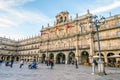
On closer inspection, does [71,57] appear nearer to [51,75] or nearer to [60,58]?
[60,58]

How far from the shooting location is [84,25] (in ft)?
141

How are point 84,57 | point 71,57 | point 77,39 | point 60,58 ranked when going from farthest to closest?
point 60,58, point 71,57, point 84,57, point 77,39

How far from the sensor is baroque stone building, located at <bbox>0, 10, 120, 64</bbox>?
36594 millimetres

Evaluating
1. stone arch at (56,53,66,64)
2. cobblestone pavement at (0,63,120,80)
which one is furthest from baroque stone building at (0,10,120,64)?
cobblestone pavement at (0,63,120,80)

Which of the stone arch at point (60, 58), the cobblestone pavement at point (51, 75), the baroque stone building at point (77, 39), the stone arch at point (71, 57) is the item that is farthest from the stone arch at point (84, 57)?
the cobblestone pavement at point (51, 75)

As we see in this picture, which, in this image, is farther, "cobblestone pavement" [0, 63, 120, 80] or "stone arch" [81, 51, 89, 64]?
"stone arch" [81, 51, 89, 64]

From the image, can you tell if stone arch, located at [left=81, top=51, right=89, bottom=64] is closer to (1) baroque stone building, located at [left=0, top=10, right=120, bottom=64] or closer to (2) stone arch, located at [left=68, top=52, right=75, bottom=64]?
(1) baroque stone building, located at [left=0, top=10, right=120, bottom=64]

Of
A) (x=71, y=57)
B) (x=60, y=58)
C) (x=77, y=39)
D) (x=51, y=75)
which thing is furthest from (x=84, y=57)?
(x=51, y=75)

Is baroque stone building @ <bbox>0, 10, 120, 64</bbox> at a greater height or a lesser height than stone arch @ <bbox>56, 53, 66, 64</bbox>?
greater

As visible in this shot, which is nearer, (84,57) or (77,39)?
(77,39)

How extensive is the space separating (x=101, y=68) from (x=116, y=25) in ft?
76.9

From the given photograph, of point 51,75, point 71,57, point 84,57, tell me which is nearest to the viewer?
point 51,75

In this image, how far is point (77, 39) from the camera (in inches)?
1706

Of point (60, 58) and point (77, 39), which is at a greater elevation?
point (77, 39)
